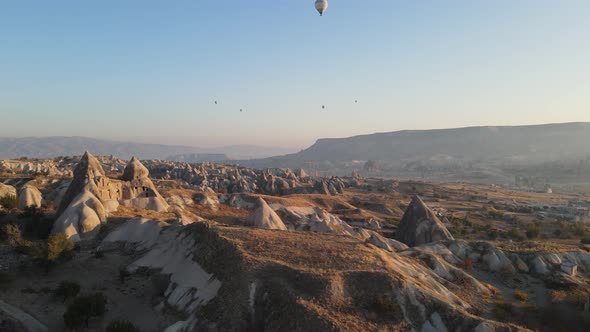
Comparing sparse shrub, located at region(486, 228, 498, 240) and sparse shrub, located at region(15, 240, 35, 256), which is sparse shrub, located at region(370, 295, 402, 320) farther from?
sparse shrub, located at region(486, 228, 498, 240)

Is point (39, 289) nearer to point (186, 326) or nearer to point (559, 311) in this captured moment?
point (186, 326)

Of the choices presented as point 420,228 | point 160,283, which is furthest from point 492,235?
point 160,283

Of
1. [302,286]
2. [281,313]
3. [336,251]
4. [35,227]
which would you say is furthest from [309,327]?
[35,227]

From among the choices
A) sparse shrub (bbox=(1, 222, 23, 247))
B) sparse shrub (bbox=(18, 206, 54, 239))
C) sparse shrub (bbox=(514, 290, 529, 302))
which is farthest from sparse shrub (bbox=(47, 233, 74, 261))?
sparse shrub (bbox=(514, 290, 529, 302))

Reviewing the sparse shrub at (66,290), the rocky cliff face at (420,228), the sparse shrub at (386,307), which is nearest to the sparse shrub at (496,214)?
the rocky cliff face at (420,228)

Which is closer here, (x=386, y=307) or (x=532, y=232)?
(x=386, y=307)

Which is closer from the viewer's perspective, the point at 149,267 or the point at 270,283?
the point at 270,283

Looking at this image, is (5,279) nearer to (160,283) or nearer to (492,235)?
(160,283)

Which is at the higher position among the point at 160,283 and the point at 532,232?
the point at 160,283
